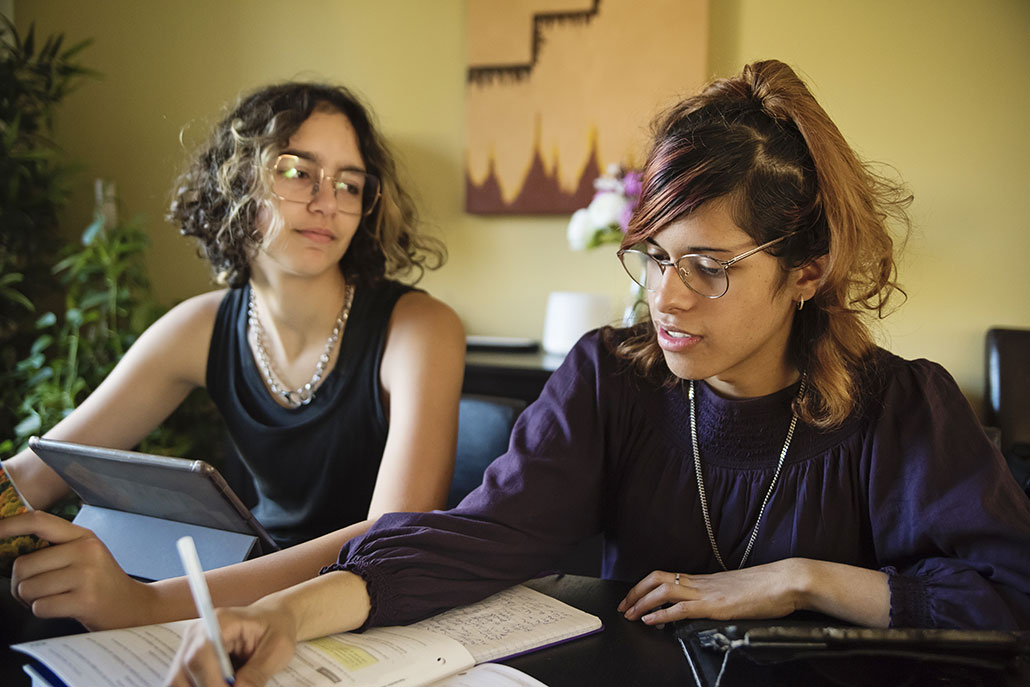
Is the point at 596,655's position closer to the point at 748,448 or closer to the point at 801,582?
the point at 801,582

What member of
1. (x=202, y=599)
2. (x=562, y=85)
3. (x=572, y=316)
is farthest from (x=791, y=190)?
(x=562, y=85)

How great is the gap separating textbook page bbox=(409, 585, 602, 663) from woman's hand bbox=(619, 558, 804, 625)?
0.23 feet

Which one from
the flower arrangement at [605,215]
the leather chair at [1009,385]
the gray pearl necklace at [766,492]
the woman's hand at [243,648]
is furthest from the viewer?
the flower arrangement at [605,215]

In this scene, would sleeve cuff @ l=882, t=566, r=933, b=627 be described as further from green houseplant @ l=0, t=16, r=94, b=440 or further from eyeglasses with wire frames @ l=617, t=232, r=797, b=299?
green houseplant @ l=0, t=16, r=94, b=440

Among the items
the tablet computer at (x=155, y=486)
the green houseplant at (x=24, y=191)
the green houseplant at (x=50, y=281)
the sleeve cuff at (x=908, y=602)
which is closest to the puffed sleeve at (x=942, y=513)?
the sleeve cuff at (x=908, y=602)

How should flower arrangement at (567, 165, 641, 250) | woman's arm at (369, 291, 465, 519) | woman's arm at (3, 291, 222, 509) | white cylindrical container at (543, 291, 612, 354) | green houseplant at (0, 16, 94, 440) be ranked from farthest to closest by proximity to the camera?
1. green houseplant at (0, 16, 94, 440)
2. white cylindrical container at (543, 291, 612, 354)
3. flower arrangement at (567, 165, 641, 250)
4. woman's arm at (3, 291, 222, 509)
5. woman's arm at (369, 291, 465, 519)

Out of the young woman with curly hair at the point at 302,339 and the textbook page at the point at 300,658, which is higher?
the young woman with curly hair at the point at 302,339

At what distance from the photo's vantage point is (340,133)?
5.49ft

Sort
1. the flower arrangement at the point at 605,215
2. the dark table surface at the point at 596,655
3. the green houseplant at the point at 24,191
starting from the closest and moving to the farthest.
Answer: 1. the dark table surface at the point at 596,655
2. the flower arrangement at the point at 605,215
3. the green houseplant at the point at 24,191

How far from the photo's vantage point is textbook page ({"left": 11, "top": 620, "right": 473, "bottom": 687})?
2.59 ft

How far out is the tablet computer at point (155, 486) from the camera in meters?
1.01

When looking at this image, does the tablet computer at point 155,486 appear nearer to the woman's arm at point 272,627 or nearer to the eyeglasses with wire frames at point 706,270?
the woman's arm at point 272,627

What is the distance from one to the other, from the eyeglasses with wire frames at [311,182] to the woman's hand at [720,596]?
36.9 inches

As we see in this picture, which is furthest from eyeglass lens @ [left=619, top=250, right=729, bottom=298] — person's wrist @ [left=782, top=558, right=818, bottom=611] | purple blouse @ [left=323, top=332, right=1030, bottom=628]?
person's wrist @ [left=782, top=558, right=818, bottom=611]
